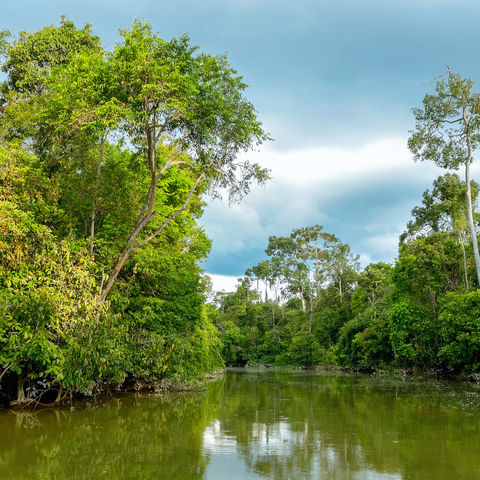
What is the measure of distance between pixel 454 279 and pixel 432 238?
2988 millimetres

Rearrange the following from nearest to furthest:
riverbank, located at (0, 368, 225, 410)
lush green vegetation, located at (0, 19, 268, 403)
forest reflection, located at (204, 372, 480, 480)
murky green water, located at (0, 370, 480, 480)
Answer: murky green water, located at (0, 370, 480, 480) → forest reflection, located at (204, 372, 480, 480) → lush green vegetation, located at (0, 19, 268, 403) → riverbank, located at (0, 368, 225, 410)

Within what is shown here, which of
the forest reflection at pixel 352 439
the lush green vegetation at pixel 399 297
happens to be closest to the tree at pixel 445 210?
the lush green vegetation at pixel 399 297

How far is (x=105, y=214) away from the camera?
15.9m

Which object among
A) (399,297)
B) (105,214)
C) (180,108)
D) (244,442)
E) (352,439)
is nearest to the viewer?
(244,442)

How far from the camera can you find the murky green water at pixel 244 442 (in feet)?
17.8

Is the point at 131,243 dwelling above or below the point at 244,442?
above

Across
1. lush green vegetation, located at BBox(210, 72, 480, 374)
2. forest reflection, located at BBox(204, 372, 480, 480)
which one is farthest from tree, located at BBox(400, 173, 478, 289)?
forest reflection, located at BBox(204, 372, 480, 480)

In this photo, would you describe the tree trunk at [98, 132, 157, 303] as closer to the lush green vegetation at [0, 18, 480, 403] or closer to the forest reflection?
the lush green vegetation at [0, 18, 480, 403]

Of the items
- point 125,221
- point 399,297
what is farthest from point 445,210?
point 125,221

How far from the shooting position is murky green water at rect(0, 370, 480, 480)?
17.8ft

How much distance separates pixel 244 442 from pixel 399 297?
24936mm

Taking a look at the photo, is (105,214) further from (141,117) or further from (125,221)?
(141,117)

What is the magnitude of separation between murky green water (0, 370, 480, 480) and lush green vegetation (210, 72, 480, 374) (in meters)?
13.6

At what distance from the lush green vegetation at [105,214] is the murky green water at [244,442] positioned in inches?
69.5
